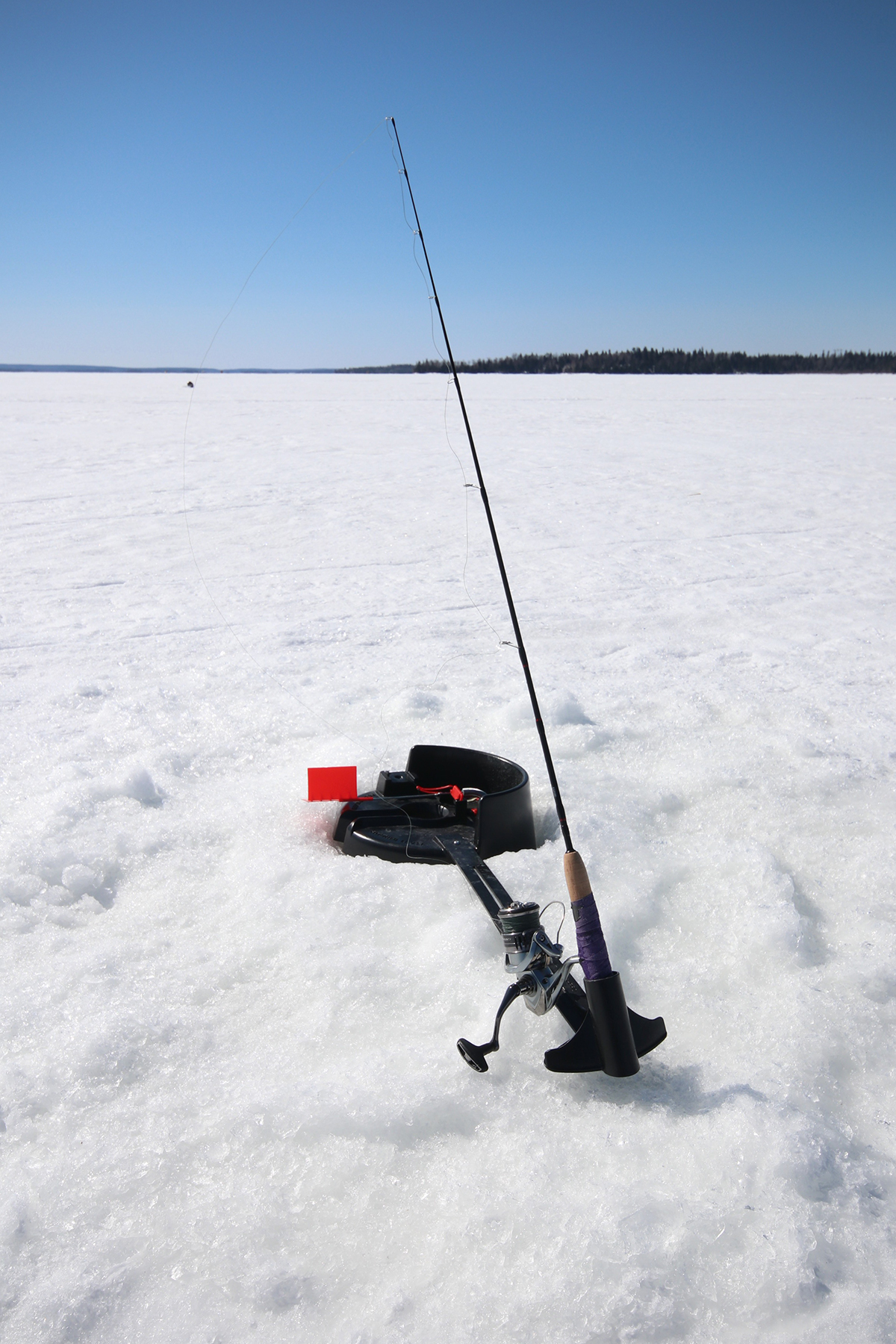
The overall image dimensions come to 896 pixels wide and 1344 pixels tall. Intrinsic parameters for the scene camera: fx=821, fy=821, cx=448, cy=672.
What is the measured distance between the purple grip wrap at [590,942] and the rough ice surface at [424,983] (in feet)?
0.84

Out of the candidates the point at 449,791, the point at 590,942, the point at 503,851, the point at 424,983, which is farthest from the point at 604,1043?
the point at 449,791

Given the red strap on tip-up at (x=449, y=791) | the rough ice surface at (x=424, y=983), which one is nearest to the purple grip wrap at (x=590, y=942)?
the rough ice surface at (x=424, y=983)

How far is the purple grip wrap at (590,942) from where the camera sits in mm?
1631

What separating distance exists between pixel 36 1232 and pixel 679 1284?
1062 millimetres

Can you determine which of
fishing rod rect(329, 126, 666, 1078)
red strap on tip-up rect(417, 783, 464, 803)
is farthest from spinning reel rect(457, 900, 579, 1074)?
red strap on tip-up rect(417, 783, 464, 803)

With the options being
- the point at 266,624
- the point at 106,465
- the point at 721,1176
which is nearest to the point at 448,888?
the point at 721,1176

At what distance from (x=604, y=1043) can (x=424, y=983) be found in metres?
0.50

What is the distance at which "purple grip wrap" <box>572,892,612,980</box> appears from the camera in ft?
5.35

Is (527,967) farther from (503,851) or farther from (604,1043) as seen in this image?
(503,851)

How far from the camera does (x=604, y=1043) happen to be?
1604 millimetres

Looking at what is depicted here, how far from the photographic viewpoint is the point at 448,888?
2299 mm

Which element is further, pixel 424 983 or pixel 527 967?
pixel 424 983

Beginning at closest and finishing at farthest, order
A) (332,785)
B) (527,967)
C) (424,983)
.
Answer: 1. (527,967)
2. (424,983)
3. (332,785)

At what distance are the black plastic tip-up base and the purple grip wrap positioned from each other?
2 cm
